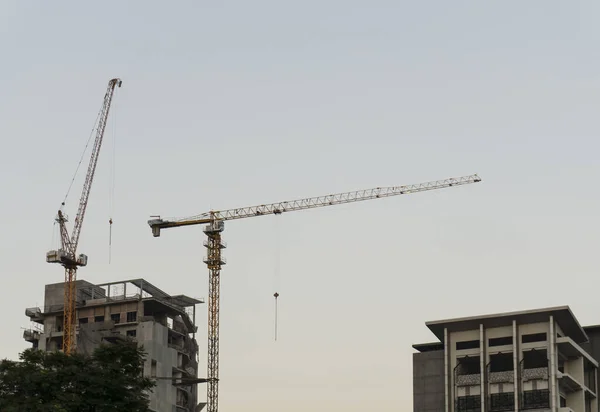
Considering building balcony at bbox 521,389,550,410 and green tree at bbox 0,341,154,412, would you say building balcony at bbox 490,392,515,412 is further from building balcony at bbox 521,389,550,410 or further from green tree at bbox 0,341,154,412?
green tree at bbox 0,341,154,412

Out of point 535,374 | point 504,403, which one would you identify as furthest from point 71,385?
point 535,374

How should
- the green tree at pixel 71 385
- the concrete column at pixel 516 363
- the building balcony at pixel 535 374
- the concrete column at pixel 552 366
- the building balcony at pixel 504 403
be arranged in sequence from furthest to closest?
1. the building balcony at pixel 504 403
2. the concrete column at pixel 516 363
3. the building balcony at pixel 535 374
4. the concrete column at pixel 552 366
5. the green tree at pixel 71 385

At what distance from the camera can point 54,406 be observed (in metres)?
94.8

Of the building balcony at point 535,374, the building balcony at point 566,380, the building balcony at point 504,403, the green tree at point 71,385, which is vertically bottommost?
the green tree at point 71,385

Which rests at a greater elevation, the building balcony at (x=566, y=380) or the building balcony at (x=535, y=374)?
the building balcony at (x=535, y=374)

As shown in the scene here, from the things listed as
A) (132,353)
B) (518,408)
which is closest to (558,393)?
(518,408)

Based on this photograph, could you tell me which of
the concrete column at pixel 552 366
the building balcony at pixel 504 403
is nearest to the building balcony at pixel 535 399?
the concrete column at pixel 552 366

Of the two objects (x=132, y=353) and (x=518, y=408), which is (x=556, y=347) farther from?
(x=132, y=353)

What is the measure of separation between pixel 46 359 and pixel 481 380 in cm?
11171

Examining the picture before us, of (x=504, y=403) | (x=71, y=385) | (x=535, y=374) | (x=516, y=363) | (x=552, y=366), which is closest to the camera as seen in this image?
(x=71, y=385)

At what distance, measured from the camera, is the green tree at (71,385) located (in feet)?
318

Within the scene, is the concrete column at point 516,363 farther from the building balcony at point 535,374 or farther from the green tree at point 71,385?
the green tree at point 71,385

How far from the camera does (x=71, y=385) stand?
9888 centimetres

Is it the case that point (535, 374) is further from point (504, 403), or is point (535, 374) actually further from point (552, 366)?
point (504, 403)
